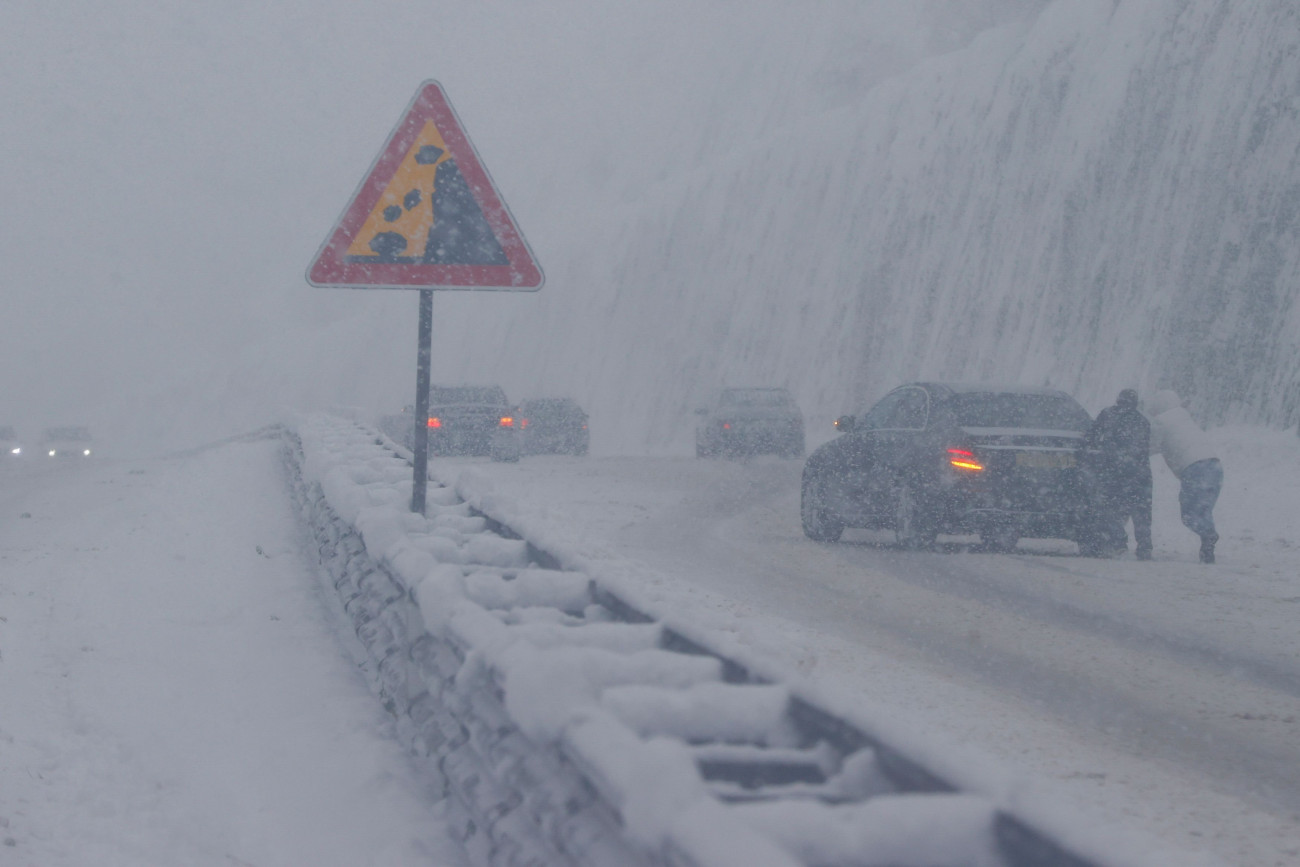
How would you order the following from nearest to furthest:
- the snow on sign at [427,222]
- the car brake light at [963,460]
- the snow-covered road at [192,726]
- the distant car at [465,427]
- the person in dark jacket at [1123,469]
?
1. the snow-covered road at [192,726]
2. the snow on sign at [427,222]
3. the car brake light at [963,460]
4. the person in dark jacket at [1123,469]
5. the distant car at [465,427]

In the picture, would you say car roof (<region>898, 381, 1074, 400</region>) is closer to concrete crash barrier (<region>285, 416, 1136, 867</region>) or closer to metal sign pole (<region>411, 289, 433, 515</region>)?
metal sign pole (<region>411, 289, 433, 515</region>)

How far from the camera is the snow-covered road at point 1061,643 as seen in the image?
Result: 3.86 metres

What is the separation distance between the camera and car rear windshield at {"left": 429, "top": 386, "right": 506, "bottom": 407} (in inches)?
880

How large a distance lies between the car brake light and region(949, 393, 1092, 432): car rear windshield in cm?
32

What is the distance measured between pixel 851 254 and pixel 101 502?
2906 centimetres

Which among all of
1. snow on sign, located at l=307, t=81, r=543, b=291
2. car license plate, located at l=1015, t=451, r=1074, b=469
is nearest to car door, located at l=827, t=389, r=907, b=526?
car license plate, located at l=1015, t=451, r=1074, b=469

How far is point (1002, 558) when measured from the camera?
9.60 metres

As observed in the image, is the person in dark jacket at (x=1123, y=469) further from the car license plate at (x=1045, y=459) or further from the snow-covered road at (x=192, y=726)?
the snow-covered road at (x=192, y=726)

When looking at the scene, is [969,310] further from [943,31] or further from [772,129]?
[772,129]

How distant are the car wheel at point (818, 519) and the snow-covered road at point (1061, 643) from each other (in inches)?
6.2

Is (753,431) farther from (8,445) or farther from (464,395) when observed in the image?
(8,445)

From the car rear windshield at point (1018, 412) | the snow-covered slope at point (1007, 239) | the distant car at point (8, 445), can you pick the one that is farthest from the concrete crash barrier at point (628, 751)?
the distant car at point (8, 445)

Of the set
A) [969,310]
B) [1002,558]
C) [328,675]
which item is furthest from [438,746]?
[969,310]

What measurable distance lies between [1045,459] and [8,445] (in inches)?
1341
